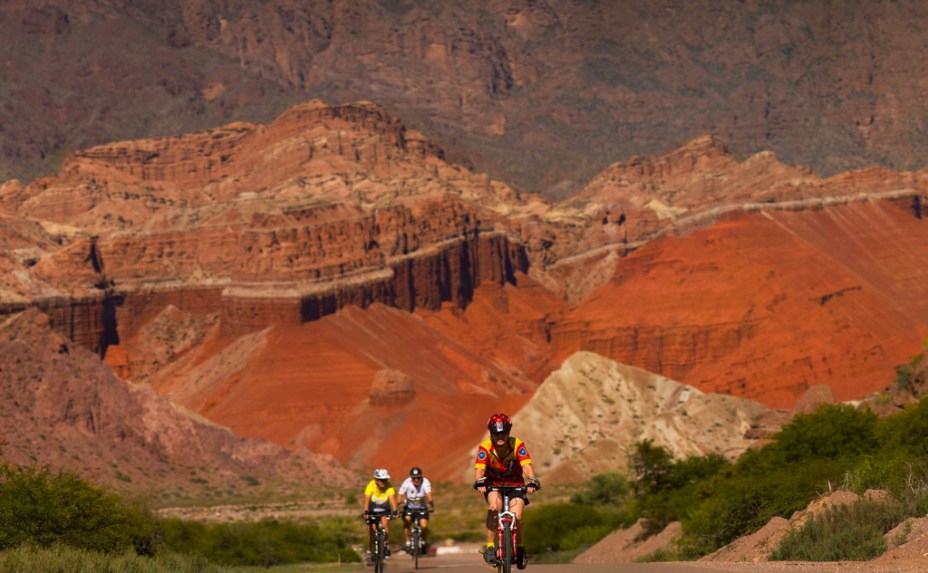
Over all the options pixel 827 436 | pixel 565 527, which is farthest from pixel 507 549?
pixel 565 527

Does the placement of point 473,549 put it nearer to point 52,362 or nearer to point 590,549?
point 590,549

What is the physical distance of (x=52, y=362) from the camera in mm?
118125

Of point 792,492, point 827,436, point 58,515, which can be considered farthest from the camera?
point 827,436

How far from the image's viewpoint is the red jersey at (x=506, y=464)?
29578 mm

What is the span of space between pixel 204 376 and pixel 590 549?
338 ft

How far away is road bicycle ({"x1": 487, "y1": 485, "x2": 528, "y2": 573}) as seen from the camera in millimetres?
29234

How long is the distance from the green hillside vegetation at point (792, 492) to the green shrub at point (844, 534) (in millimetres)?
26

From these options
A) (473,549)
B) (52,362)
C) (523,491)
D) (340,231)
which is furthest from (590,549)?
(340,231)

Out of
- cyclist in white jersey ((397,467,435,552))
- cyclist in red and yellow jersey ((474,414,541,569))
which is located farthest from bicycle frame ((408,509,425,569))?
cyclist in red and yellow jersey ((474,414,541,569))

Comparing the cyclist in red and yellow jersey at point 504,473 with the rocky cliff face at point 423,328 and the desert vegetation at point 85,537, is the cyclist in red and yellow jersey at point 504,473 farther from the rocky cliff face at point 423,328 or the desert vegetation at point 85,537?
the rocky cliff face at point 423,328

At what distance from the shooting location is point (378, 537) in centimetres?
3691

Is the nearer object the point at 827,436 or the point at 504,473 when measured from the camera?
the point at 504,473

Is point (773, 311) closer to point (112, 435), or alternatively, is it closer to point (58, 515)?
point (112, 435)

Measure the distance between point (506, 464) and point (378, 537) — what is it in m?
7.91
